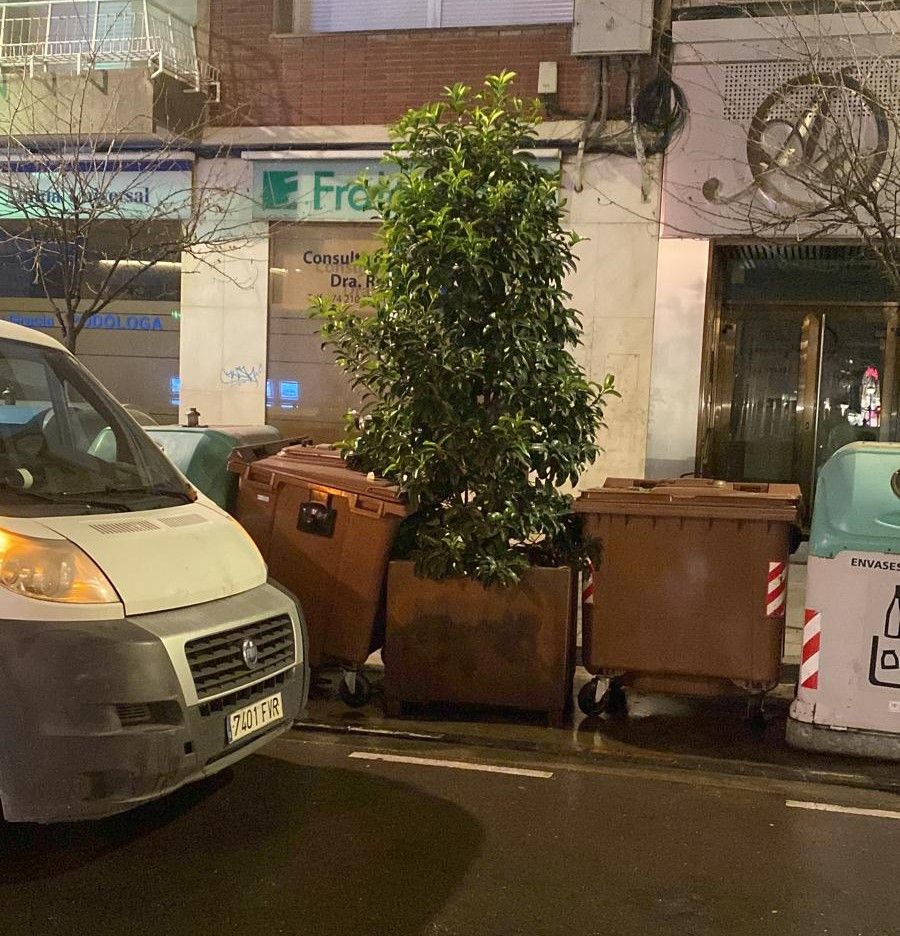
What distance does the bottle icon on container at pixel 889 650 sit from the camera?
18.0 feet

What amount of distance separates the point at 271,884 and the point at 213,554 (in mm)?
1288

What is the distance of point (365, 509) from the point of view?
611cm

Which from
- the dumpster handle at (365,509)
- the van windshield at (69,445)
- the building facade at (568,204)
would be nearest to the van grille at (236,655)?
the van windshield at (69,445)

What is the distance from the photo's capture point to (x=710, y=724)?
20.8 feet

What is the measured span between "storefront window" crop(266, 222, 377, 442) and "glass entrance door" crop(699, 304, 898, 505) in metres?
4.33

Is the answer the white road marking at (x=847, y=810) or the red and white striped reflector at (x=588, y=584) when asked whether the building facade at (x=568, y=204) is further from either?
the white road marking at (x=847, y=810)

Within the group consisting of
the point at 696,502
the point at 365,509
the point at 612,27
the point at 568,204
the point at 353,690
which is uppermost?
the point at 612,27

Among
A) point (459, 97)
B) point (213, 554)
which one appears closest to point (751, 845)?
point (213, 554)

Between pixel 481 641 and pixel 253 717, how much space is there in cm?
223

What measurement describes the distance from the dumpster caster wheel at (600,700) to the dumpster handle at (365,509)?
1.68 meters

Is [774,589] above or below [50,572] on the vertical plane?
below

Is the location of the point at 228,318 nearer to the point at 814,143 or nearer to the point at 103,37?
the point at 103,37

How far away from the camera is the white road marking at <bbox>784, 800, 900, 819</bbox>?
4930 mm

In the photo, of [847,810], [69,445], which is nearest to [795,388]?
[847,810]
